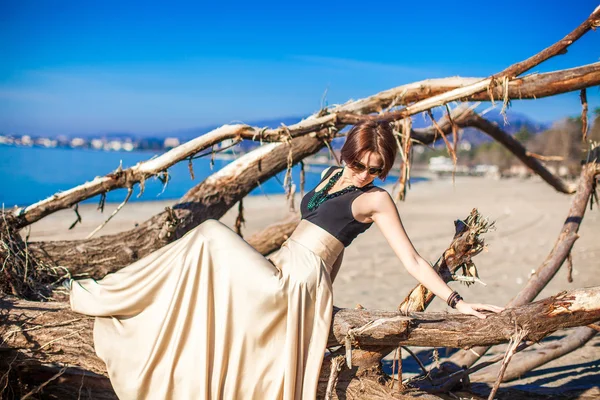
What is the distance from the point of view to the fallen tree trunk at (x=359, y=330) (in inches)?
95.8

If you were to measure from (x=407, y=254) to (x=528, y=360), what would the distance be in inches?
85.9

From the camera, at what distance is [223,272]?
8.31ft

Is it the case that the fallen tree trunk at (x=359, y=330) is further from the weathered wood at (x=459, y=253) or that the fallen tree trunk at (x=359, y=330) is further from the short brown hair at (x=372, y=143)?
the short brown hair at (x=372, y=143)

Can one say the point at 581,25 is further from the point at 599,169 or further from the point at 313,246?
the point at 313,246

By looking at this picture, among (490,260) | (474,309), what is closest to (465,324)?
(474,309)

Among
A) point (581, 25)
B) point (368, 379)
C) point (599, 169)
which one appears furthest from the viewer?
point (599, 169)

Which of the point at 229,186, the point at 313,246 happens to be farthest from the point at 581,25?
the point at 229,186

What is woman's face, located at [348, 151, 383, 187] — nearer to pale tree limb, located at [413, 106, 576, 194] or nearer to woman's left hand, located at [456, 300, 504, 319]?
woman's left hand, located at [456, 300, 504, 319]

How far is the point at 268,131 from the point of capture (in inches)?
173

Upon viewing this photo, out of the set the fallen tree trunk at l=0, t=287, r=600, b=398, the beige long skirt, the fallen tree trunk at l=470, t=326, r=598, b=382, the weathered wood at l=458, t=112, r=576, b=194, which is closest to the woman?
the beige long skirt

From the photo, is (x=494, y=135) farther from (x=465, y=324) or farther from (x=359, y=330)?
(x=359, y=330)

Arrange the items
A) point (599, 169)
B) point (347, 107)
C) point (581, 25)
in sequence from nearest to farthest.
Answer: point (581, 25) → point (599, 169) → point (347, 107)

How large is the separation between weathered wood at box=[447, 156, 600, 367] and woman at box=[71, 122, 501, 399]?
145cm

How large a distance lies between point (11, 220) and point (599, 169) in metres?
5.17
